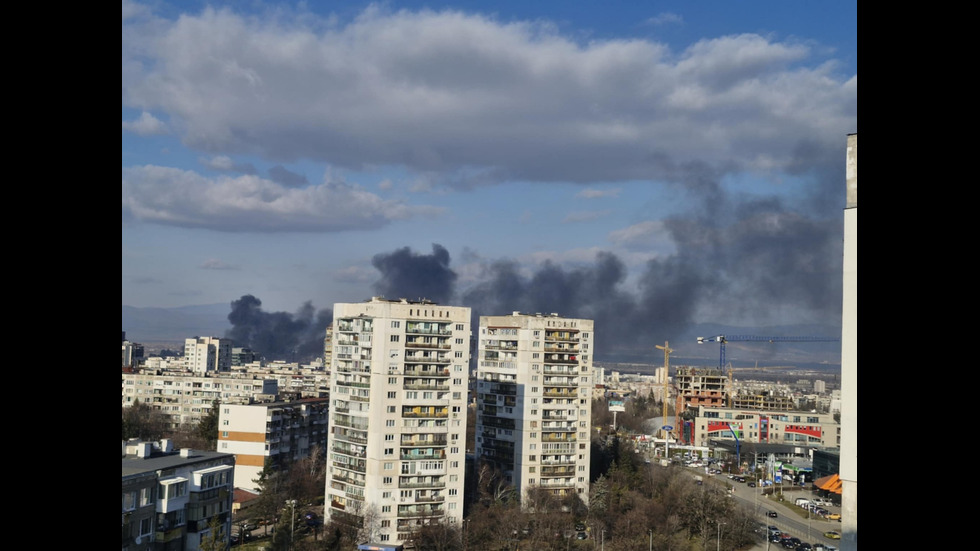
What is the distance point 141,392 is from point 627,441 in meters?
7.89

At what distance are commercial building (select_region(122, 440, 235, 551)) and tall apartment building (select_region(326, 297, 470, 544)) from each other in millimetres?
1580

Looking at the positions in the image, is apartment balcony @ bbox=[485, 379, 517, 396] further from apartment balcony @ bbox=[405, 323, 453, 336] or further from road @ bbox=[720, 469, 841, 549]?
road @ bbox=[720, 469, 841, 549]

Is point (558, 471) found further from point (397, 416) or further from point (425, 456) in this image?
point (397, 416)

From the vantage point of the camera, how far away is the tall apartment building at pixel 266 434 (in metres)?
9.51

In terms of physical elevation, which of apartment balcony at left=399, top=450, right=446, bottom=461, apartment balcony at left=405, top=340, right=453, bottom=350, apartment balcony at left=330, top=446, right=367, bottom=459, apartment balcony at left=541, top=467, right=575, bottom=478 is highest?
apartment balcony at left=405, top=340, right=453, bottom=350

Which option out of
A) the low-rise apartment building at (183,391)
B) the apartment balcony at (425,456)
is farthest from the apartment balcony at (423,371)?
the low-rise apartment building at (183,391)

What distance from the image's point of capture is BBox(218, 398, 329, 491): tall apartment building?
31.2 ft

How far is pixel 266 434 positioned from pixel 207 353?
13.4 m

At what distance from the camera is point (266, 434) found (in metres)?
9.69

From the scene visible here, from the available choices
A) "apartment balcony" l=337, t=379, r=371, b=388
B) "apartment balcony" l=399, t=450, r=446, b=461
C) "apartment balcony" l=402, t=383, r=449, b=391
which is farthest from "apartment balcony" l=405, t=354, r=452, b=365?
"apartment balcony" l=399, t=450, r=446, b=461

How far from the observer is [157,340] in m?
23.8

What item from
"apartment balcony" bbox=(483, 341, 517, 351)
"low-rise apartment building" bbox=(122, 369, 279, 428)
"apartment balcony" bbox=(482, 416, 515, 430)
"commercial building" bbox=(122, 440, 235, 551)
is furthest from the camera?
"low-rise apartment building" bbox=(122, 369, 279, 428)

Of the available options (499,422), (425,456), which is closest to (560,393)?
(499,422)
